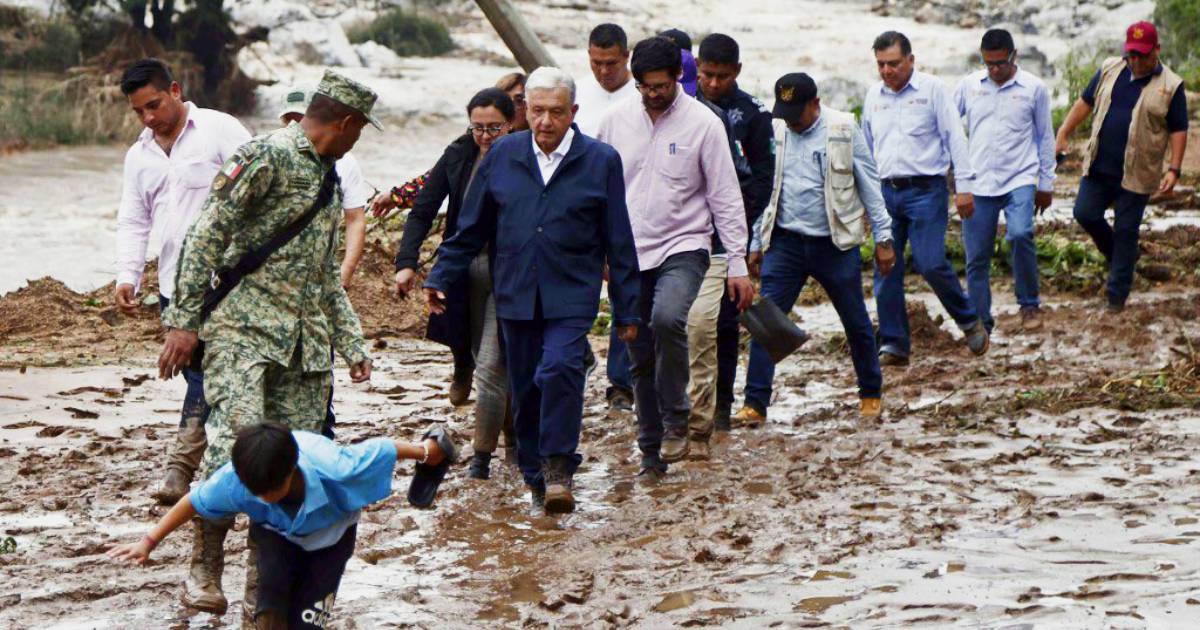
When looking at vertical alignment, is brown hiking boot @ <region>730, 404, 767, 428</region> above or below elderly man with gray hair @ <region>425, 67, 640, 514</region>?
below

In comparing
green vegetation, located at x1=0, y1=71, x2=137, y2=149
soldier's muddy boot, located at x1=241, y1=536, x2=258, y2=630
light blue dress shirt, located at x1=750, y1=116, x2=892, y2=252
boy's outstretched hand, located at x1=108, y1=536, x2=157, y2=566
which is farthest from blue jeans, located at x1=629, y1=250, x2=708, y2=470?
green vegetation, located at x1=0, y1=71, x2=137, y2=149

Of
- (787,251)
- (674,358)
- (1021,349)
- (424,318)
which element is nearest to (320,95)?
(674,358)

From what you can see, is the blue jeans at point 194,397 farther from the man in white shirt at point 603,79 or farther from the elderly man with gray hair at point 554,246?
the man in white shirt at point 603,79

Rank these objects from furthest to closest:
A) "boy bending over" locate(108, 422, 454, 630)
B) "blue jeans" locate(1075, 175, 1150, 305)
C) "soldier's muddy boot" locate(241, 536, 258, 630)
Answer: "blue jeans" locate(1075, 175, 1150, 305), "soldier's muddy boot" locate(241, 536, 258, 630), "boy bending over" locate(108, 422, 454, 630)

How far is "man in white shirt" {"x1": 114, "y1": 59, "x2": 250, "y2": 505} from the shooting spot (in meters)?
6.55

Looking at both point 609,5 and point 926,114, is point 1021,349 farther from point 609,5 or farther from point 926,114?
point 609,5

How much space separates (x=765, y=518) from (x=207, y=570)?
2.21 m

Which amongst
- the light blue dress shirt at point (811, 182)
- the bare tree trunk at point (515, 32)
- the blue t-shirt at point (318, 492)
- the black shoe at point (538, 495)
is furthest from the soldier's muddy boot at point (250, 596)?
the bare tree trunk at point (515, 32)

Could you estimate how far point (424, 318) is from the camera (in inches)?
486

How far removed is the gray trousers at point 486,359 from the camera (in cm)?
725

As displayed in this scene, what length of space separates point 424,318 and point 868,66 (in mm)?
20854

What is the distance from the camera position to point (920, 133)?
965cm

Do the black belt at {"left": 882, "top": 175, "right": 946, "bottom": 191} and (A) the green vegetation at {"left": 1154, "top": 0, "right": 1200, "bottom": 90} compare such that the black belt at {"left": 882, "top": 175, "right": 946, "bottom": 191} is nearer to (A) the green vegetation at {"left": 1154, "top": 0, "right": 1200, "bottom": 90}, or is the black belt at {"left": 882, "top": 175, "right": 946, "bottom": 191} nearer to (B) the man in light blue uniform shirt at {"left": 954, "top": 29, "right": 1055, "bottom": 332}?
(B) the man in light blue uniform shirt at {"left": 954, "top": 29, "right": 1055, "bottom": 332}

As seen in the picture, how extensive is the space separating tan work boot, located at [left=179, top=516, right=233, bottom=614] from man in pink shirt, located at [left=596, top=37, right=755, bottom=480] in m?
2.31
